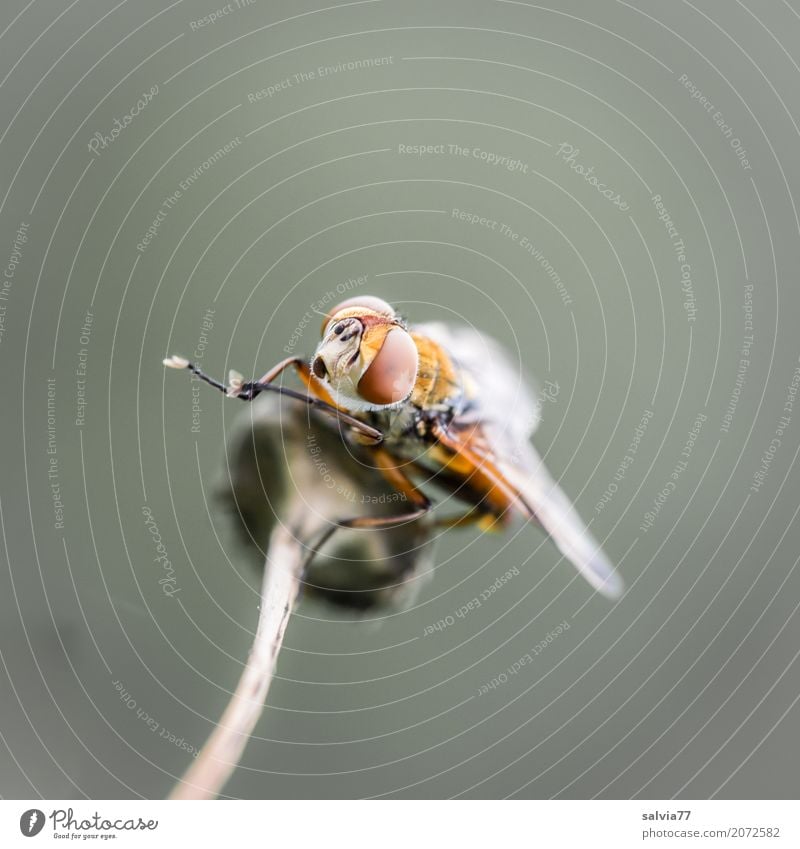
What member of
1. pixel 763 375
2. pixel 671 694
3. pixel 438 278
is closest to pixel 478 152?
pixel 438 278

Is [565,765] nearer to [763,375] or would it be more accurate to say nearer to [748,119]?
[763,375]
